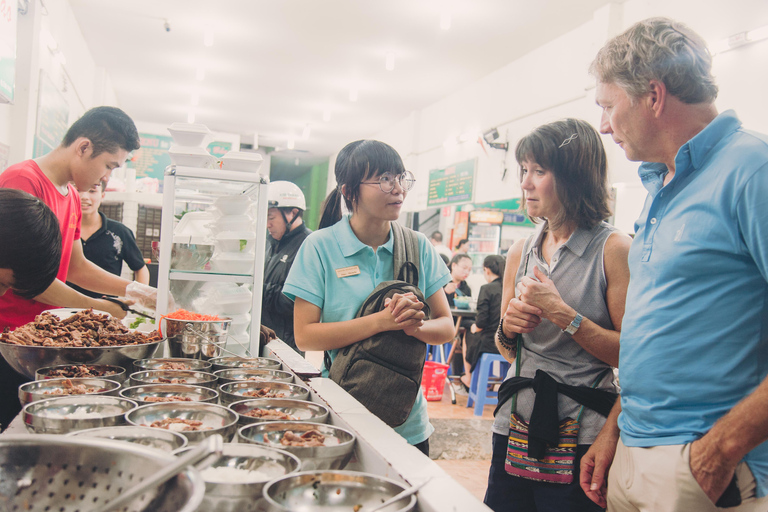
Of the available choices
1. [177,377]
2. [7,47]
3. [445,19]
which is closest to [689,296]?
[177,377]

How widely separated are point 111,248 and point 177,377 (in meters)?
3.05

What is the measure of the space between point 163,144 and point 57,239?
33.2 ft

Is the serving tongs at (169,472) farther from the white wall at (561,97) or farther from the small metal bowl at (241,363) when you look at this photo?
the white wall at (561,97)

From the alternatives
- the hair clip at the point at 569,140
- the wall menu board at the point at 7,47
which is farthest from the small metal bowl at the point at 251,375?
the wall menu board at the point at 7,47

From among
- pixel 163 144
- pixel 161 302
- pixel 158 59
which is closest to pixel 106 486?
pixel 161 302

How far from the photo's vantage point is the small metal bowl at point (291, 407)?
1.26m

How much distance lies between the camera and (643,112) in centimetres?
135

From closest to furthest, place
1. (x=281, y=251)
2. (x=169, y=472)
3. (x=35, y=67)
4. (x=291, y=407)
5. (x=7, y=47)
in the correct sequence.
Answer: (x=169, y=472), (x=291, y=407), (x=7, y=47), (x=281, y=251), (x=35, y=67)

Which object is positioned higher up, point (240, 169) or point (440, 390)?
point (240, 169)

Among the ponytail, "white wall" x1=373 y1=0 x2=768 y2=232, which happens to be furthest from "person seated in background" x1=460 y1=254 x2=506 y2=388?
the ponytail

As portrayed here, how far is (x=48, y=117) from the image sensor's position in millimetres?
5273

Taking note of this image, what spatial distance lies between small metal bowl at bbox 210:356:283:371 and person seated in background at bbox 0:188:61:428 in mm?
580

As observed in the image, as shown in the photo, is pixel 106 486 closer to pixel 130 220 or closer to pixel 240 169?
pixel 240 169

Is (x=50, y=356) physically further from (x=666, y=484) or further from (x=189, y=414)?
(x=666, y=484)
